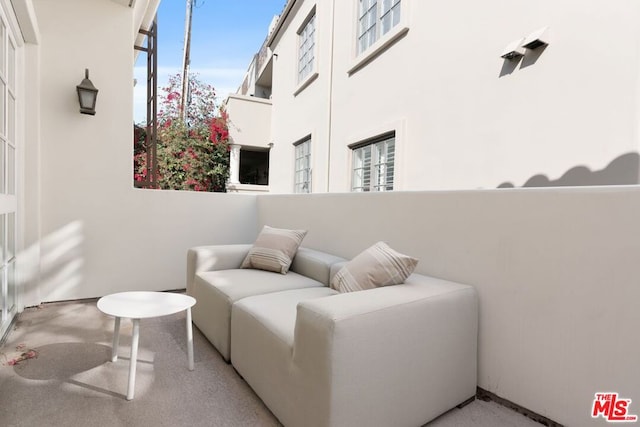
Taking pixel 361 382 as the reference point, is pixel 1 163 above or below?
above

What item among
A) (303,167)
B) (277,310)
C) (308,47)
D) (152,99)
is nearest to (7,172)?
(152,99)

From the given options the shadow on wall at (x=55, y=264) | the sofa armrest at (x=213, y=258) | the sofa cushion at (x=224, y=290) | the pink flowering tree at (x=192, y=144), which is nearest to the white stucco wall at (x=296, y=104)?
the pink flowering tree at (x=192, y=144)

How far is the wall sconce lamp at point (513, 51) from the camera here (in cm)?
257

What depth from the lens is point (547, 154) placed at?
8.04ft

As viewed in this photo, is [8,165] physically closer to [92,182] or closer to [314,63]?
[92,182]

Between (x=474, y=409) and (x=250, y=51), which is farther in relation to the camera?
(x=250, y=51)

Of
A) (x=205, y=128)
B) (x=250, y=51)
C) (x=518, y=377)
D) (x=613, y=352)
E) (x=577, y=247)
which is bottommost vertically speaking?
(x=518, y=377)

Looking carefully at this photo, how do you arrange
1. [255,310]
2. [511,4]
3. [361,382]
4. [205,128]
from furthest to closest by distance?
[205,128]
[511,4]
[255,310]
[361,382]

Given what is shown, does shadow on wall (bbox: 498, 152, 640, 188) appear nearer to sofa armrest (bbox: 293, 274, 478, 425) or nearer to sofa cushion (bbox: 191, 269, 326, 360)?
sofa armrest (bbox: 293, 274, 478, 425)

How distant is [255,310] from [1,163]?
7.28 ft

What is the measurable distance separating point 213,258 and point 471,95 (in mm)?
2707

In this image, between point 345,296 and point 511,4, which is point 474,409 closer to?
point 345,296

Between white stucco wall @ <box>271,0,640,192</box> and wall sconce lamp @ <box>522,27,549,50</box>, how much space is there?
4 centimetres

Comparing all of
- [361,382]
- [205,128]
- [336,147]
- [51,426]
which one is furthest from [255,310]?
[205,128]
